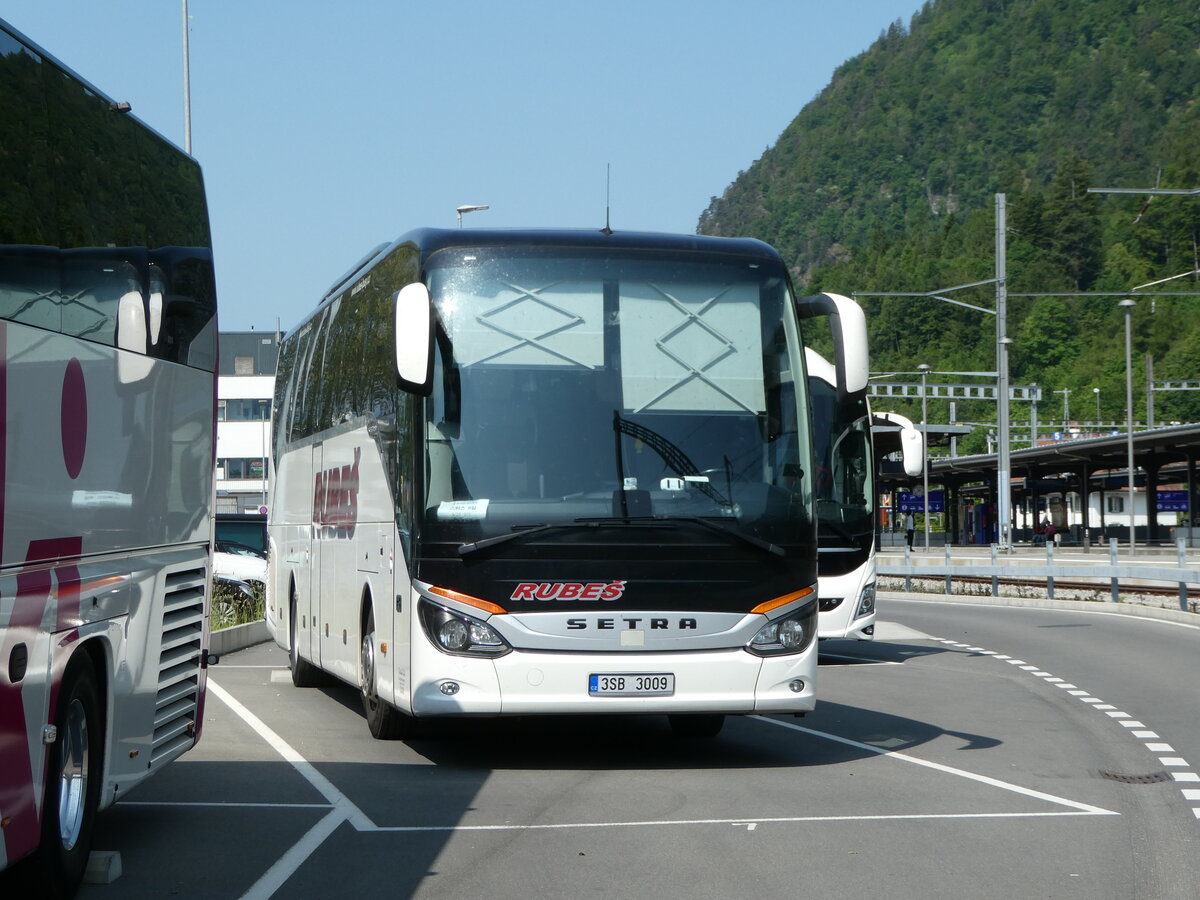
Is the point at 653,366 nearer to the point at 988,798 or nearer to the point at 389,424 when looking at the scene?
the point at 389,424

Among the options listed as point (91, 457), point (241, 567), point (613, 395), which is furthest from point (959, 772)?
point (241, 567)

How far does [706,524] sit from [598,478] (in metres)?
0.72

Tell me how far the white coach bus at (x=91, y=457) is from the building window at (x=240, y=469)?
289 ft

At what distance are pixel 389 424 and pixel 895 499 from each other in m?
97.6

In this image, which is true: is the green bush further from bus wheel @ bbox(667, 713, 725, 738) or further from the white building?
the white building

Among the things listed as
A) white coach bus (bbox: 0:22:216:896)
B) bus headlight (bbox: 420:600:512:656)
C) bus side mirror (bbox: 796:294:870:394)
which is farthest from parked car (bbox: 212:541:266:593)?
white coach bus (bbox: 0:22:216:896)

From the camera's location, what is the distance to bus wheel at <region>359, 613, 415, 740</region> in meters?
12.5

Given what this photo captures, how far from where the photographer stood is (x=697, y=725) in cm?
1322

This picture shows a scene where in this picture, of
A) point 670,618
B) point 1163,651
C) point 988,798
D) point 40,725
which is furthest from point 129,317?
point 1163,651

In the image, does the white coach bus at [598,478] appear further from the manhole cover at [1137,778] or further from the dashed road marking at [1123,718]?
the dashed road marking at [1123,718]

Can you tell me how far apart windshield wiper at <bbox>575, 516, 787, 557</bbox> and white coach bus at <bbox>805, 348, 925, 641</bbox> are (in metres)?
8.71

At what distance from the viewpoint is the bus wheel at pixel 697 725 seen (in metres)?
13.0

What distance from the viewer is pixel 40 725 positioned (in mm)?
6555

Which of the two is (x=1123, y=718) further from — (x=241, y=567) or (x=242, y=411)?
(x=242, y=411)
